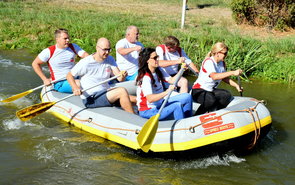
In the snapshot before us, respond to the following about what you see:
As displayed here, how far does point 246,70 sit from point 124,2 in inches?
491

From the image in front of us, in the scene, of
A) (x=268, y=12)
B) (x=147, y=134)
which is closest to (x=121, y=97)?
(x=147, y=134)

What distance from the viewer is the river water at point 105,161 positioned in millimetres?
5078

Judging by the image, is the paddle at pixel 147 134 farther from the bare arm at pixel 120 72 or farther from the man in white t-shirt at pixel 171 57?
the man in white t-shirt at pixel 171 57

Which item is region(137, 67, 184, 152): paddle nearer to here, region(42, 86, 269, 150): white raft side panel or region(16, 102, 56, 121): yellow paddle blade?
region(42, 86, 269, 150): white raft side panel

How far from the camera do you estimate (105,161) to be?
5.49 m

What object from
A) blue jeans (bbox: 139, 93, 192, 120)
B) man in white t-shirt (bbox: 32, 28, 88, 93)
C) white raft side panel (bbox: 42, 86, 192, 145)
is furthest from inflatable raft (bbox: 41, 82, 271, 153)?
man in white t-shirt (bbox: 32, 28, 88, 93)

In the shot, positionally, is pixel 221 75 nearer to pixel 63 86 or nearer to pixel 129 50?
pixel 129 50

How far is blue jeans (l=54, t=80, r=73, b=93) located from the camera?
700 centimetres

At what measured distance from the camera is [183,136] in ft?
17.1

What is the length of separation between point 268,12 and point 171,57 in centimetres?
780

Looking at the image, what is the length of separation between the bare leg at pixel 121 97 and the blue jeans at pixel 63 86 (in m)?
1.18

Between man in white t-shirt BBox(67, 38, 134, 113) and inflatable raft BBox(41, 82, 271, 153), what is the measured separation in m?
0.19

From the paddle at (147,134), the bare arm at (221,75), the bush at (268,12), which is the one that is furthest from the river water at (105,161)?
the bush at (268,12)

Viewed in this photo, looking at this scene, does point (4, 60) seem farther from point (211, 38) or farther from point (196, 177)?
point (196, 177)
